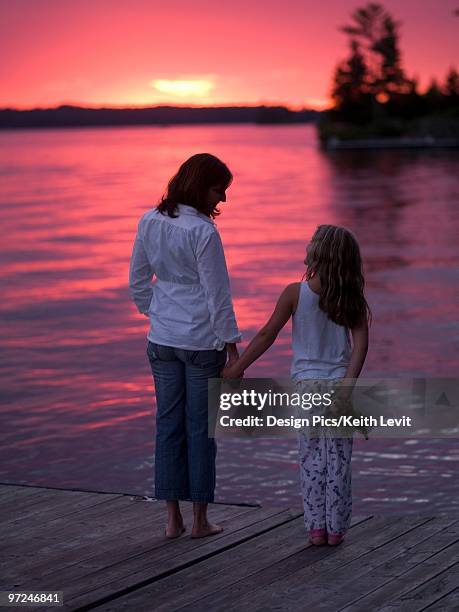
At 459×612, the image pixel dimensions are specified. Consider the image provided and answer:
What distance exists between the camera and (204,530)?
5496 mm

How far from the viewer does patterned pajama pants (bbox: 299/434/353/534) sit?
203 inches

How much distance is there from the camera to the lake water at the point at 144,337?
8.38m

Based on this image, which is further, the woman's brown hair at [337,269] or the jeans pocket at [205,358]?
the jeans pocket at [205,358]

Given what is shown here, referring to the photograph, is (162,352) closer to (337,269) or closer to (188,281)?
(188,281)

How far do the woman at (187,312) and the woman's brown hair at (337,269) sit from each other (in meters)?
0.42

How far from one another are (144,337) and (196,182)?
28.9ft

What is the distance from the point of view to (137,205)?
38.6 meters

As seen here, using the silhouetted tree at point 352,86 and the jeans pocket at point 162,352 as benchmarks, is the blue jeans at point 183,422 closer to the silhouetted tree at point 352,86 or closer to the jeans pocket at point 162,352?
the jeans pocket at point 162,352

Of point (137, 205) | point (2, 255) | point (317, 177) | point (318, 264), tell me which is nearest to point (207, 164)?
point (318, 264)

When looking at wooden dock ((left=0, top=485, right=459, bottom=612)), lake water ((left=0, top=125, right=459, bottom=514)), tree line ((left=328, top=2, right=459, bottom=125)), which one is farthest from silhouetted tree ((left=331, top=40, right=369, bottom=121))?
wooden dock ((left=0, top=485, right=459, bottom=612))

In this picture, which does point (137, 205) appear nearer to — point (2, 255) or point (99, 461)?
point (2, 255)

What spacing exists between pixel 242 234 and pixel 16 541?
21903mm

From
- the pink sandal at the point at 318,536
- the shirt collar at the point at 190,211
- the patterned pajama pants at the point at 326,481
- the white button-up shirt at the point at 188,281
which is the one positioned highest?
the shirt collar at the point at 190,211

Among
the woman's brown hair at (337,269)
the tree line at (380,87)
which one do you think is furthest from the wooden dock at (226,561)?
the tree line at (380,87)
